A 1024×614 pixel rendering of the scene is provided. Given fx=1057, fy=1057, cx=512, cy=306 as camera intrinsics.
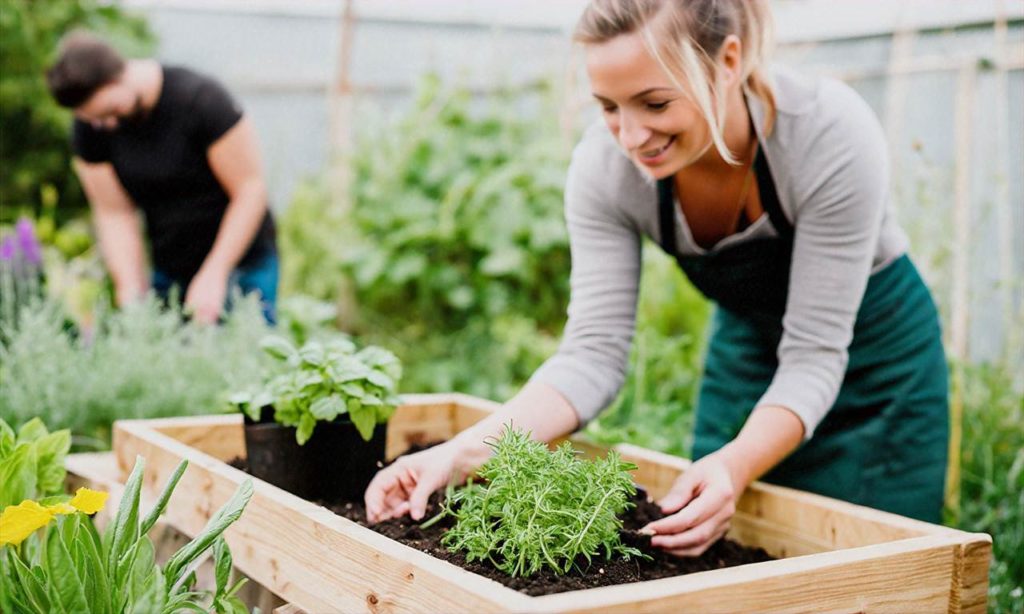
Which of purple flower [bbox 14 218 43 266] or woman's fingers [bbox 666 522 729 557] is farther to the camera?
purple flower [bbox 14 218 43 266]

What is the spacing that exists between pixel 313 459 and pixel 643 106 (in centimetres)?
85

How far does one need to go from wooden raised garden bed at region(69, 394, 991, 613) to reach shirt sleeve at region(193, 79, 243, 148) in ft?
5.66

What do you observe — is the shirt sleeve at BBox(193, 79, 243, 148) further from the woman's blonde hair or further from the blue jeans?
the woman's blonde hair

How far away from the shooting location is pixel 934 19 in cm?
404

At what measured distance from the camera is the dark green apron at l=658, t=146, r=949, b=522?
206cm

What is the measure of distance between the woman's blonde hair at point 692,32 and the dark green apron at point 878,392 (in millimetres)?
386

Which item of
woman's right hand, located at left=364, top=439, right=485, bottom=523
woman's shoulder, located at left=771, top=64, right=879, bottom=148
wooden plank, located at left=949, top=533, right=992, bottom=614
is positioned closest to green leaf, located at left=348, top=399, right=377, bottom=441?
woman's right hand, located at left=364, top=439, right=485, bottom=523

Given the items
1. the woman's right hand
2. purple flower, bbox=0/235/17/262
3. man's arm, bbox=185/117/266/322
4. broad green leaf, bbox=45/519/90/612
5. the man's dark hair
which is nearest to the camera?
broad green leaf, bbox=45/519/90/612

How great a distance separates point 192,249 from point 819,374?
2.71 m

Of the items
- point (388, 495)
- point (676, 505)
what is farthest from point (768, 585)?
point (388, 495)

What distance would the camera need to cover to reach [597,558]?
1499 millimetres

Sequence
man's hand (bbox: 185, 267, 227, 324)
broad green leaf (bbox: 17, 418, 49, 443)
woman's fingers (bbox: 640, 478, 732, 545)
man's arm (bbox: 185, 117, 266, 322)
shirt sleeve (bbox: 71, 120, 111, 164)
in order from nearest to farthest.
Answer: woman's fingers (bbox: 640, 478, 732, 545), broad green leaf (bbox: 17, 418, 49, 443), man's hand (bbox: 185, 267, 227, 324), man's arm (bbox: 185, 117, 266, 322), shirt sleeve (bbox: 71, 120, 111, 164)

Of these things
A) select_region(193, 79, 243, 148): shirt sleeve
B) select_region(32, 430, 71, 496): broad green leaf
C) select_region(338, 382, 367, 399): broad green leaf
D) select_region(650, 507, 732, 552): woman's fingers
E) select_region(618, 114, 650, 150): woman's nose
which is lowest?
select_region(32, 430, 71, 496): broad green leaf

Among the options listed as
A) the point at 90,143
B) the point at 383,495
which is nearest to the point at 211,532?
the point at 383,495
